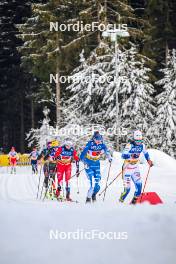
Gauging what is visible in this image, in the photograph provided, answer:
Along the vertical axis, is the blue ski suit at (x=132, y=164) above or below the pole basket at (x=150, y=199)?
above

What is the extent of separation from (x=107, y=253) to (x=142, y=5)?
37.7m

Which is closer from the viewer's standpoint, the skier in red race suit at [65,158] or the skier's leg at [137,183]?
the skier's leg at [137,183]

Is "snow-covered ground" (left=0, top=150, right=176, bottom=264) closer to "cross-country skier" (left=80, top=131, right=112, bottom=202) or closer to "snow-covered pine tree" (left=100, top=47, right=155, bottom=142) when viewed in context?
"cross-country skier" (left=80, top=131, right=112, bottom=202)

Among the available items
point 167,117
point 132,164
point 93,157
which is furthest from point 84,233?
point 167,117

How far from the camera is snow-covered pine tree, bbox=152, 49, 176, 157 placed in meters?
32.9

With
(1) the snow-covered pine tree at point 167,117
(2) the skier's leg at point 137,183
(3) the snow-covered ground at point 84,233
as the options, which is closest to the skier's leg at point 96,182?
(2) the skier's leg at point 137,183

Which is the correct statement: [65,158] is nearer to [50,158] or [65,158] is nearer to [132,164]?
[50,158]

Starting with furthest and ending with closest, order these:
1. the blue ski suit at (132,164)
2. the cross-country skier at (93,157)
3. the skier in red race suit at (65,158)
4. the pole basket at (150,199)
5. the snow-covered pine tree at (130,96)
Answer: the snow-covered pine tree at (130,96)
the skier in red race suit at (65,158)
the cross-country skier at (93,157)
the blue ski suit at (132,164)
the pole basket at (150,199)

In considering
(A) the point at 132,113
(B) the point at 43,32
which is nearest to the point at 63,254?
(A) the point at 132,113

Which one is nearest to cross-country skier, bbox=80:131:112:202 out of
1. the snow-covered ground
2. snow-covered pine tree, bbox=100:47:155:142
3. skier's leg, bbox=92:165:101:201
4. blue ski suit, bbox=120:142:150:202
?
skier's leg, bbox=92:165:101:201

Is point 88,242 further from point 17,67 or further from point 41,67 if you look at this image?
point 17,67

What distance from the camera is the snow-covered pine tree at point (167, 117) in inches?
1294

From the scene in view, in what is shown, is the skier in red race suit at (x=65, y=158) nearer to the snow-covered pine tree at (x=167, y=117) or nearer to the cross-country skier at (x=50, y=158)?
the cross-country skier at (x=50, y=158)

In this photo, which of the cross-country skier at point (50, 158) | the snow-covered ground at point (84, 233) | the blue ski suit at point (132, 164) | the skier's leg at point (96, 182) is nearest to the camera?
the snow-covered ground at point (84, 233)
